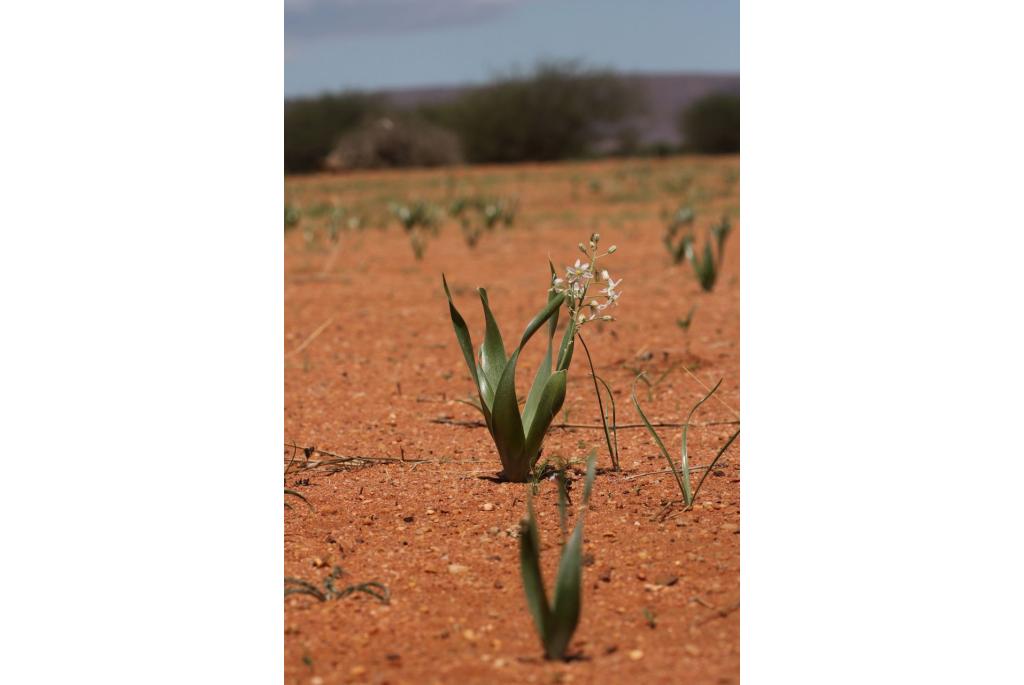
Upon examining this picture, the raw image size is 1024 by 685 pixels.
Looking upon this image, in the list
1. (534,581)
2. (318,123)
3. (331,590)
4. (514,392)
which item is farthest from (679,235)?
(318,123)

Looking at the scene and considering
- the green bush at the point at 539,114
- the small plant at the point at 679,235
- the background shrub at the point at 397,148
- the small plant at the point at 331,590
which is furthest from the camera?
the green bush at the point at 539,114

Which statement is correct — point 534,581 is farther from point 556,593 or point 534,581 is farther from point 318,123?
point 318,123

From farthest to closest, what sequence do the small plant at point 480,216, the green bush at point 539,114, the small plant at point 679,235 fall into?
the green bush at point 539,114 < the small plant at point 480,216 < the small plant at point 679,235

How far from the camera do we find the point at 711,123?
2639 centimetres

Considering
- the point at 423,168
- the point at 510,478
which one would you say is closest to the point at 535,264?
the point at 510,478

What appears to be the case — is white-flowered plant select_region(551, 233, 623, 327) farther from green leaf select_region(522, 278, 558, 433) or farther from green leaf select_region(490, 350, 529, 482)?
green leaf select_region(490, 350, 529, 482)

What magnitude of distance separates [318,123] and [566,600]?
23.3 metres

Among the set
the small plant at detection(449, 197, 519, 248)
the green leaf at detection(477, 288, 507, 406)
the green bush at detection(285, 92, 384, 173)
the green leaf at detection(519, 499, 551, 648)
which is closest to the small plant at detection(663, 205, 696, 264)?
the small plant at detection(449, 197, 519, 248)

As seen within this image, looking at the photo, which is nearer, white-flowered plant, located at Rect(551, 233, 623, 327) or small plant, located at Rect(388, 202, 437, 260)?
white-flowered plant, located at Rect(551, 233, 623, 327)

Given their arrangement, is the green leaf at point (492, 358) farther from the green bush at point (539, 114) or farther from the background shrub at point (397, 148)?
the green bush at point (539, 114)

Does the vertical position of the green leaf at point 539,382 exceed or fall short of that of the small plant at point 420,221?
it falls short

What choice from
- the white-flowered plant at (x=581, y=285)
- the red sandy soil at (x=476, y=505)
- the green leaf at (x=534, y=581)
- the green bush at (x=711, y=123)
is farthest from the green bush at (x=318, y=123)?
the green leaf at (x=534, y=581)

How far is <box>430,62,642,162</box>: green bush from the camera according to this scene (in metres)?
25.4

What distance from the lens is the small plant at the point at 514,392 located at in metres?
1.99
